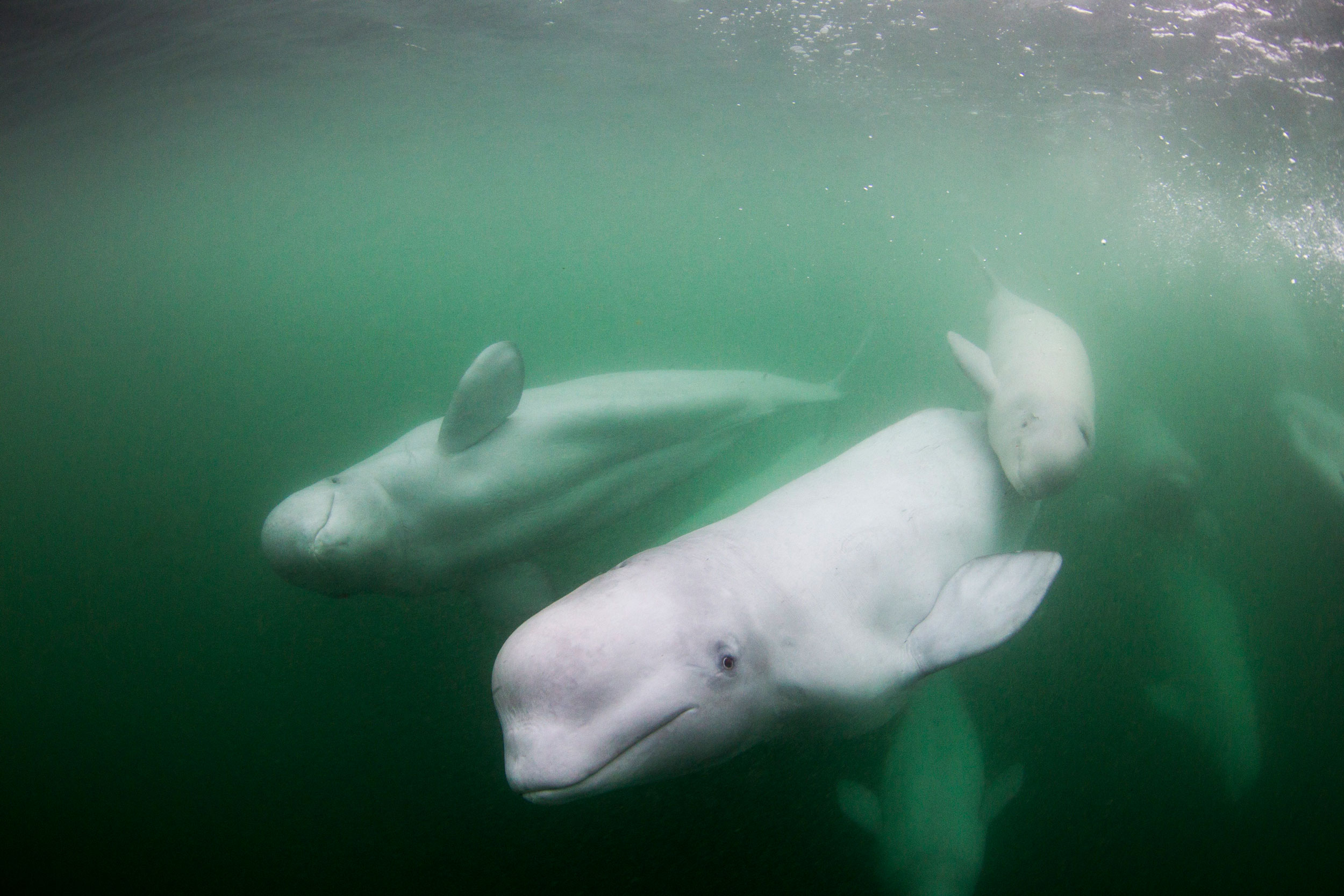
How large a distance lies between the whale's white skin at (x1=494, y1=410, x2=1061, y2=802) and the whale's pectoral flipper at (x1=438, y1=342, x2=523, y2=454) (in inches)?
106

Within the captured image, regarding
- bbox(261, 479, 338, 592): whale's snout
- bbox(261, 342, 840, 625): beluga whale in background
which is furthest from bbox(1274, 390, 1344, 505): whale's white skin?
bbox(261, 479, 338, 592): whale's snout

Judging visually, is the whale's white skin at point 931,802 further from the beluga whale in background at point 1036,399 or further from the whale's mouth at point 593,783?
the whale's mouth at point 593,783

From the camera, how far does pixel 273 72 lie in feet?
53.7

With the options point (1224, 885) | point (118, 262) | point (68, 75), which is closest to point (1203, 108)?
point (1224, 885)

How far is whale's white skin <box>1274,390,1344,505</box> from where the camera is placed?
23.8 feet

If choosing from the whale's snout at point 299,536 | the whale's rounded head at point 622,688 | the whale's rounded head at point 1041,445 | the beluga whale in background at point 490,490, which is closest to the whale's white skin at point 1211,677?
the whale's rounded head at point 1041,445

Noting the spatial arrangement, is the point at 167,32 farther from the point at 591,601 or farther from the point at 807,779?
the point at 807,779

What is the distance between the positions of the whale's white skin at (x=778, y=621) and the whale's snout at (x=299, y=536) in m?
3.30

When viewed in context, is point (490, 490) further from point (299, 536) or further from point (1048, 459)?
point (1048, 459)

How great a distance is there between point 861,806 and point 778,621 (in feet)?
12.1

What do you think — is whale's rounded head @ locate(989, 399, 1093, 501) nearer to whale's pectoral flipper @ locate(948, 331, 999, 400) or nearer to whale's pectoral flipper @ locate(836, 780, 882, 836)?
whale's pectoral flipper @ locate(948, 331, 999, 400)

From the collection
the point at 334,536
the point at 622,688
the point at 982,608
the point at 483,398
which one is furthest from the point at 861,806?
the point at 334,536

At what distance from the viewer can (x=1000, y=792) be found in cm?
584

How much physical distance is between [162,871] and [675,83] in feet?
64.6
